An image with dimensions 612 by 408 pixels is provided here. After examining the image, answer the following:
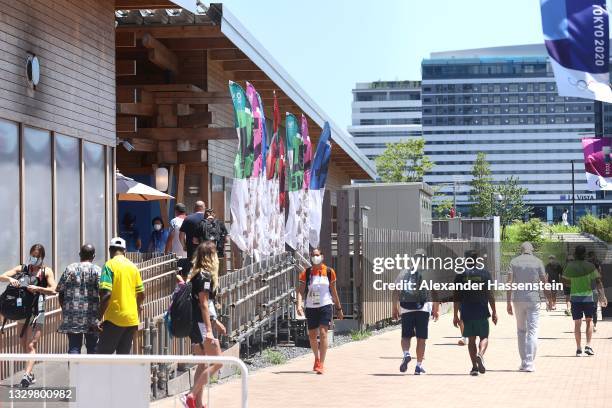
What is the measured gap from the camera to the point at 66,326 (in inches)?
491

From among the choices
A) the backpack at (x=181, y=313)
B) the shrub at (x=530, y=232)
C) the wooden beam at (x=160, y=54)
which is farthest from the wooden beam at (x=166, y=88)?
the shrub at (x=530, y=232)

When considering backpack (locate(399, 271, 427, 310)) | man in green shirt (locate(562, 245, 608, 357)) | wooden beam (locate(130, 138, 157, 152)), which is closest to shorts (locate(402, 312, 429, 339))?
backpack (locate(399, 271, 427, 310))

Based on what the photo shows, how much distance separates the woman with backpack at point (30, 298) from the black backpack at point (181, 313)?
5.07 feet

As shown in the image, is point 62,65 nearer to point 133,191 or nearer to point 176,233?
point 176,233

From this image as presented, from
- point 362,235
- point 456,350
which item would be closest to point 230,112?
point 362,235

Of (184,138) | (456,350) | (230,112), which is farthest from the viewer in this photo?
(230,112)

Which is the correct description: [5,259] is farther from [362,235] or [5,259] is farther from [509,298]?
[362,235]

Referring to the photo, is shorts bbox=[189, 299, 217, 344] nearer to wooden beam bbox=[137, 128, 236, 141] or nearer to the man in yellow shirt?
the man in yellow shirt

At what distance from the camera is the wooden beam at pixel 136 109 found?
2228cm

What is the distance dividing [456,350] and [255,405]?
31.3ft

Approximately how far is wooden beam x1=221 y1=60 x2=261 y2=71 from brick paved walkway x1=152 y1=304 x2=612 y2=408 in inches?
272

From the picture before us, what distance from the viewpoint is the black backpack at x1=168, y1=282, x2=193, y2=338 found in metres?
12.1

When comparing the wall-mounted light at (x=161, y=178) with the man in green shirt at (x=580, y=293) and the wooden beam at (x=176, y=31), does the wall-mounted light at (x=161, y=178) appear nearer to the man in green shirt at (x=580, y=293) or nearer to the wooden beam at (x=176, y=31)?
the wooden beam at (x=176, y=31)

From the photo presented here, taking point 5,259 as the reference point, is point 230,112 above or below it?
above
